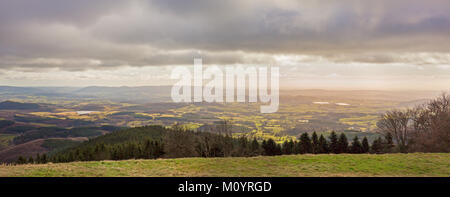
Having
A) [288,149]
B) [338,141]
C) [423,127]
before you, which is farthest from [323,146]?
[423,127]

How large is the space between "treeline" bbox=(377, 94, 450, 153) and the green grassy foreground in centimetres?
1436

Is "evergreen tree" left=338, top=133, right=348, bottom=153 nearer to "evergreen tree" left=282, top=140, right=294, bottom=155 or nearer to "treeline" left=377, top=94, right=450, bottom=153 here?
"treeline" left=377, top=94, right=450, bottom=153

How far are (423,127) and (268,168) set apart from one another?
35443 mm

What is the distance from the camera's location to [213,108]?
180125 mm

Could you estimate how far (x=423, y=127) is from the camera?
36125mm

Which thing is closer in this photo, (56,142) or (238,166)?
(238,166)

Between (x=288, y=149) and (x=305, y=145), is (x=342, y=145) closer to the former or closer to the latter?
(x=305, y=145)

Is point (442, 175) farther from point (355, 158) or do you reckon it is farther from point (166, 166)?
point (166, 166)

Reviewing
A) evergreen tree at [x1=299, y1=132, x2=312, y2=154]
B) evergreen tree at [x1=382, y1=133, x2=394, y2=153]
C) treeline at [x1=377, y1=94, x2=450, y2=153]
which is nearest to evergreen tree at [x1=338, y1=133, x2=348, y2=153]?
evergreen tree at [x1=299, y1=132, x2=312, y2=154]

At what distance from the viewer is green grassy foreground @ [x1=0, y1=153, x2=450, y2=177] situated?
13016 millimetres

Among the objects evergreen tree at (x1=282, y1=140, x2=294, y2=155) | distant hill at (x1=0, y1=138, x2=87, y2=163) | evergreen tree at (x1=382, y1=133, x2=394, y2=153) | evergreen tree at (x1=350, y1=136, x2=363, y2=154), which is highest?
evergreen tree at (x1=382, y1=133, x2=394, y2=153)
